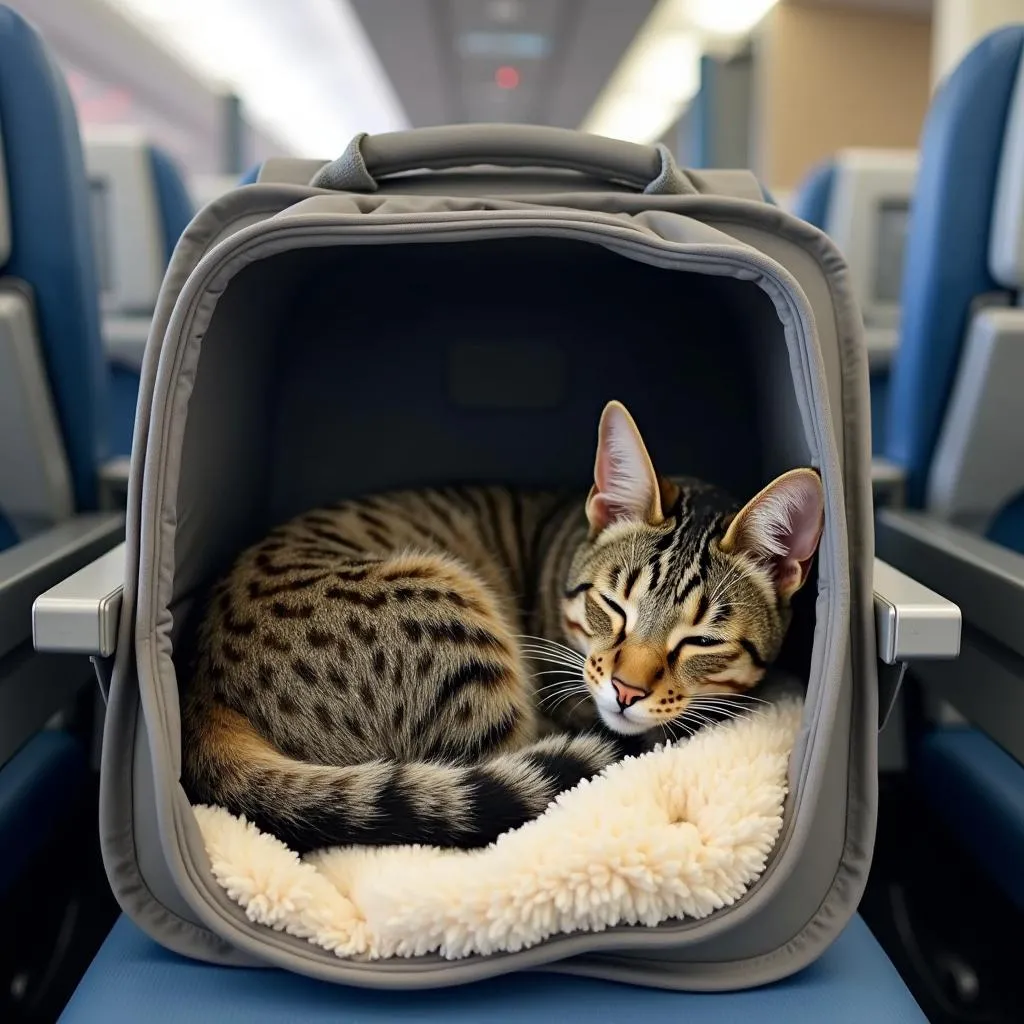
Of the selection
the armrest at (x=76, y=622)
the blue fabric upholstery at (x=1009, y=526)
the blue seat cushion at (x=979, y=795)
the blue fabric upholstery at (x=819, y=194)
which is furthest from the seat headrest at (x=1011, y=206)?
the armrest at (x=76, y=622)

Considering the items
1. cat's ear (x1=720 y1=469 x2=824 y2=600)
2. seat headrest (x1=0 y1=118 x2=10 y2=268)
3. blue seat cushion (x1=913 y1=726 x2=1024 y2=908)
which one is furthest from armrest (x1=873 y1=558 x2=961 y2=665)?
seat headrest (x1=0 y1=118 x2=10 y2=268)

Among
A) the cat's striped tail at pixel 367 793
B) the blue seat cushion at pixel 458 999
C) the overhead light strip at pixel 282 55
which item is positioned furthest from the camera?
the overhead light strip at pixel 282 55

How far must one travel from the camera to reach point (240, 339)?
40.6 inches

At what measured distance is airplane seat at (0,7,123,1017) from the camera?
3.63ft

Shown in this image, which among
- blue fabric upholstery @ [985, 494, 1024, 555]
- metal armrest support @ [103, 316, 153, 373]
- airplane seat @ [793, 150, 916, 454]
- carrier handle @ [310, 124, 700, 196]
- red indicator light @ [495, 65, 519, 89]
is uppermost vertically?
red indicator light @ [495, 65, 519, 89]

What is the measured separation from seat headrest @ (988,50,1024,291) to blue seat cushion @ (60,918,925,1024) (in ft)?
2.96

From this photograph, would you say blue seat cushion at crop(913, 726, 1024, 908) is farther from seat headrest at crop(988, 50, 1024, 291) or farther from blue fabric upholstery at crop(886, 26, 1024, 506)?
seat headrest at crop(988, 50, 1024, 291)

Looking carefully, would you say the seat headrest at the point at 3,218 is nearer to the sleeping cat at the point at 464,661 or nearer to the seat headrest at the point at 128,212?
the sleeping cat at the point at 464,661

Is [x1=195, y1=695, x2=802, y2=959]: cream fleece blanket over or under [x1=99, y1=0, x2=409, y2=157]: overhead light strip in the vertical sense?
under

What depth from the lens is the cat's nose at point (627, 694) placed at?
966mm

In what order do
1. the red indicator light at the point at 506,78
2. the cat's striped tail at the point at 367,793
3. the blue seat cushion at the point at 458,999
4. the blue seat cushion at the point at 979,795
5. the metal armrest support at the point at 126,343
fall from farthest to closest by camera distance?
the red indicator light at the point at 506,78
the metal armrest support at the point at 126,343
the blue seat cushion at the point at 979,795
the cat's striped tail at the point at 367,793
the blue seat cushion at the point at 458,999

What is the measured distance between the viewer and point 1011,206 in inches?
45.9

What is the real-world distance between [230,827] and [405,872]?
0.17 meters

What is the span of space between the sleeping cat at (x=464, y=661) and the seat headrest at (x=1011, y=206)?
1.62ft
